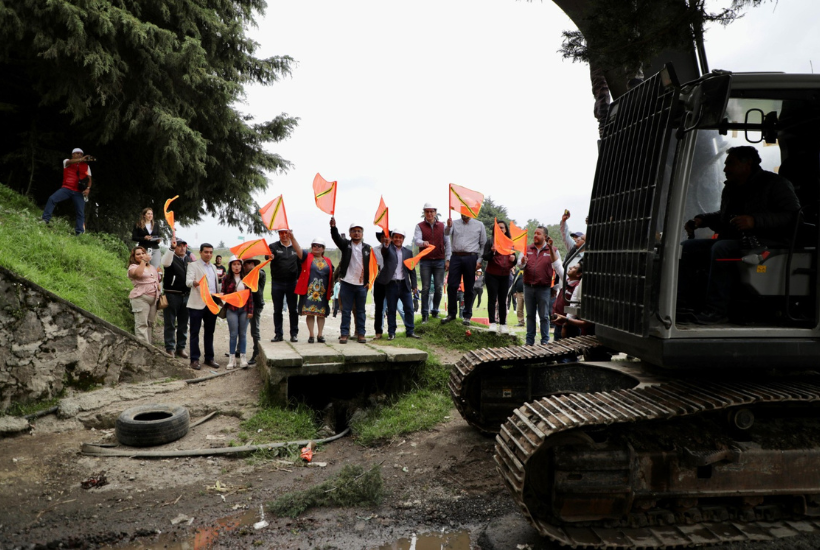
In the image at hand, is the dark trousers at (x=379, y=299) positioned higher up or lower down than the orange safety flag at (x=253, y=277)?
lower down

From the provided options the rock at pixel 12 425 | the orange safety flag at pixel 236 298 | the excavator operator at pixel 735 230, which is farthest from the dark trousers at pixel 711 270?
the rock at pixel 12 425

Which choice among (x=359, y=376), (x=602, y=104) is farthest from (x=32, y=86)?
(x=602, y=104)

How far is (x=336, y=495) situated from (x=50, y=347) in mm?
4964

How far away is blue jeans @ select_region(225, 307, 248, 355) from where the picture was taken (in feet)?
30.2

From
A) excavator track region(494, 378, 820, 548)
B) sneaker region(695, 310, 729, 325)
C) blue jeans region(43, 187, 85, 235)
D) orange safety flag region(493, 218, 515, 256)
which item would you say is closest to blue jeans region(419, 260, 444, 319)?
orange safety flag region(493, 218, 515, 256)

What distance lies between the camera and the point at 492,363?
5.88 meters

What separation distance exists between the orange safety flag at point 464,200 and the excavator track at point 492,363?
14.4 ft

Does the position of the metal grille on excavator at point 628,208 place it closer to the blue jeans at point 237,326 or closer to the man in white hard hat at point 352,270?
the man in white hard hat at point 352,270

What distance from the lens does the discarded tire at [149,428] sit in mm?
6102

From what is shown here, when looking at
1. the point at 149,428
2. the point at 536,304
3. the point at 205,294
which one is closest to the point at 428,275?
the point at 536,304

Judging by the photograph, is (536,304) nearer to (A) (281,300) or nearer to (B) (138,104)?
(A) (281,300)

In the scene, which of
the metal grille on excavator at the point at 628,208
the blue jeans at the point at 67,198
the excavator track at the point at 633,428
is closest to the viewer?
the excavator track at the point at 633,428

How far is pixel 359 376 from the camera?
26.6 feet

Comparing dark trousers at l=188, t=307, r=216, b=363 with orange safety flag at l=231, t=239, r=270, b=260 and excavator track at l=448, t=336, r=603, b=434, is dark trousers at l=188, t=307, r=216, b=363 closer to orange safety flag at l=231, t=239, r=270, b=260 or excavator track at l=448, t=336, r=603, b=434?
orange safety flag at l=231, t=239, r=270, b=260
